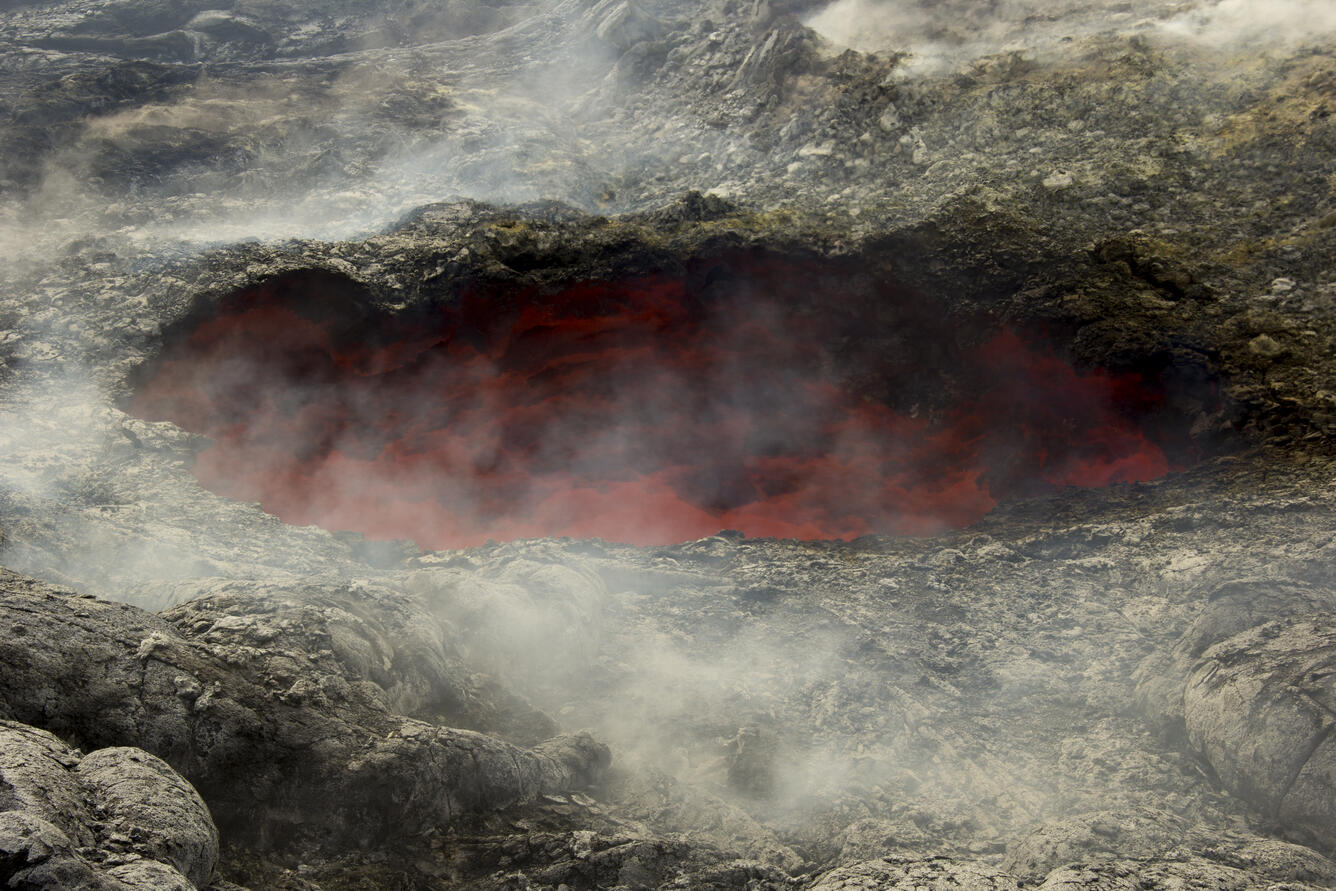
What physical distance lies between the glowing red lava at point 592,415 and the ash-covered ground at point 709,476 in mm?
50

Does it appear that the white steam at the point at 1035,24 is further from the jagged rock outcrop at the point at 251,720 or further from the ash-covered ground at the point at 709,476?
the jagged rock outcrop at the point at 251,720

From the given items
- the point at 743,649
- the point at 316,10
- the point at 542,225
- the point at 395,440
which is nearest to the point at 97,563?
the point at 395,440

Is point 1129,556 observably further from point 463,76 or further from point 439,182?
point 463,76

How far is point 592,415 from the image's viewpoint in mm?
9656

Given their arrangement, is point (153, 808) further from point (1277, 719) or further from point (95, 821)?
point (1277, 719)

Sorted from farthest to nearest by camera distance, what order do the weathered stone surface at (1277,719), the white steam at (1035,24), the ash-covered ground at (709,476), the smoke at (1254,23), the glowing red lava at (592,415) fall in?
the white steam at (1035,24) < the smoke at (1254,23) < the glowing red lava at (592,415) < the weathered stone surface at (1277,719) < the ash-covered ground at (709,476)

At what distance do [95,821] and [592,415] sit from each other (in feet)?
22.6

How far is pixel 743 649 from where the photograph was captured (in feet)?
22.6

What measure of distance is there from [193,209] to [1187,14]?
43.5 feet

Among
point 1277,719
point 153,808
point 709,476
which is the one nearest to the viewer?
point 153,808

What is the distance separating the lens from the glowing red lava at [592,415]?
8750 mm

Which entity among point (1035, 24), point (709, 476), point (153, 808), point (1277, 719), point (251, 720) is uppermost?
point (1035, 24)

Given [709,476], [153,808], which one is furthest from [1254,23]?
[153,808]

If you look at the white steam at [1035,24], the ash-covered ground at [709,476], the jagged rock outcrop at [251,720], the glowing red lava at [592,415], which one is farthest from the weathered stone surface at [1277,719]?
the white steam at [1035,24]
